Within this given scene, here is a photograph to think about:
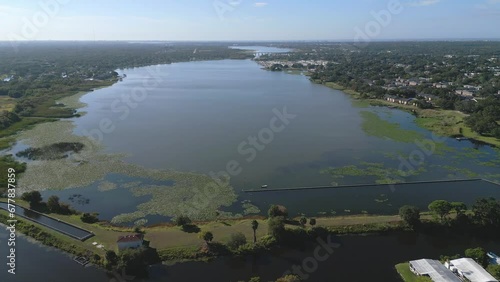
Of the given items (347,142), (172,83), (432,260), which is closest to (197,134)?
(347,142)

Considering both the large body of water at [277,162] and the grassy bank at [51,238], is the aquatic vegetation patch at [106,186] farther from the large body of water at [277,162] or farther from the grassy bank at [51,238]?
the grassy bank at [51,238]

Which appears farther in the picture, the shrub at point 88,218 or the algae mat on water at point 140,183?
the algae mat on water at point 140,183

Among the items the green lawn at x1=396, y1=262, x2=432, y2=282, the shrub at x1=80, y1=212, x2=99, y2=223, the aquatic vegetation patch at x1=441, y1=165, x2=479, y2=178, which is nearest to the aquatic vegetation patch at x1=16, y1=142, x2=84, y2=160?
the shrub at x1=80, y1=212, x2=99, y2=223

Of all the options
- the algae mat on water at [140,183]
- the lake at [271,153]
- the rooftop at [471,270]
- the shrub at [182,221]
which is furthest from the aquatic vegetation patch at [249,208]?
the rooftop at [471,270]

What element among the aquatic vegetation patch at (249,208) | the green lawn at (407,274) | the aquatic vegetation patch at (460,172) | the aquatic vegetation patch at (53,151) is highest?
the aquatic vegetation patch at (53,151)

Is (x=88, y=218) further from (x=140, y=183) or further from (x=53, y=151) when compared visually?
(x=53, y=151)

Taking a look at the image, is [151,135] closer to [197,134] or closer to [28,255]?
[197,134]

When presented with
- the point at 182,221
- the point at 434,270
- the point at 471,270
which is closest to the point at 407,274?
the point at 434,270
